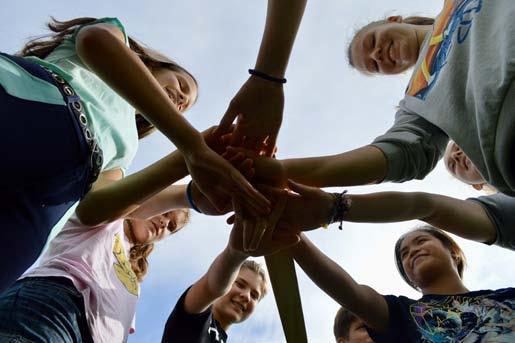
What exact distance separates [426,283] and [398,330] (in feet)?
1.75

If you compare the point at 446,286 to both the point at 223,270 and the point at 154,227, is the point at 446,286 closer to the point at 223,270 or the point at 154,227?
the point at 223,270

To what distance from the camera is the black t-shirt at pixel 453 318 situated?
1575 millimetres

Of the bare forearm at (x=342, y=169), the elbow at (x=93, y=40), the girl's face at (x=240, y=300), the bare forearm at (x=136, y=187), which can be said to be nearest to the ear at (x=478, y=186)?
the girl's face at (x=240, y=300)

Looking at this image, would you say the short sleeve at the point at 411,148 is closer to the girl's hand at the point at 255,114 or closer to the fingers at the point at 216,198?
the girl's hand at the point at 255,114

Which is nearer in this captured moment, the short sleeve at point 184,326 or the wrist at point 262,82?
the wrist at point 262,82

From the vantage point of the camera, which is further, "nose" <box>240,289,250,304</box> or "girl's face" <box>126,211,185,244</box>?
"nose" <box>240,289,250,304</box>

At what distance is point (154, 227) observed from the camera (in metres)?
2.37

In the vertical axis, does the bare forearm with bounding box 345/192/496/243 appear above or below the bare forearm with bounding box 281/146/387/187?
below

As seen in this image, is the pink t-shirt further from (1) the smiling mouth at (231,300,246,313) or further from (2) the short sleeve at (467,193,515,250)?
(2) the short sleeve at (467,193,515,250)

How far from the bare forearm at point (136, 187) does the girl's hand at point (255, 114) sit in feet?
0.66

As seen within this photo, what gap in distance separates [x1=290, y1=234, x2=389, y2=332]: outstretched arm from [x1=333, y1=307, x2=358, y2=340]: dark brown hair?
693 mm

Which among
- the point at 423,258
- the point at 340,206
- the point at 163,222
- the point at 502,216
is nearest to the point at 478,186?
the point at 423,258

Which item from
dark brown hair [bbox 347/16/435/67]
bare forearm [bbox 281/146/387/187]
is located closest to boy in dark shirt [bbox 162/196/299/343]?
bare forearm [bbox 281/146/387/187]

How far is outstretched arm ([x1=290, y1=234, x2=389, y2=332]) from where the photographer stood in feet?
5.51
